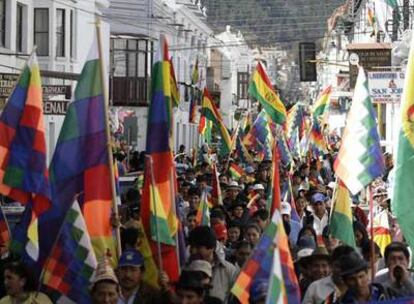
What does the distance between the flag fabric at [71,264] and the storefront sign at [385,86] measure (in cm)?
1560

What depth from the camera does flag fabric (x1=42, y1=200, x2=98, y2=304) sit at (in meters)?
8.76

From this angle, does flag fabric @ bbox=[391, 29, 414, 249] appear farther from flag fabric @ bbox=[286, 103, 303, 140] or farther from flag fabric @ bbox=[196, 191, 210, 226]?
flag fabric @ bbox=[286, 103, 303, 140]

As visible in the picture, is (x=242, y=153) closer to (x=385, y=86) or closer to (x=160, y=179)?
(x=385, y=86)

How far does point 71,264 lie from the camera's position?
880 cm

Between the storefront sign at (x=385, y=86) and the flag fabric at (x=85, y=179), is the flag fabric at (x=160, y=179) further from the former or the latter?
the storefront sign at (x=385, y=86)

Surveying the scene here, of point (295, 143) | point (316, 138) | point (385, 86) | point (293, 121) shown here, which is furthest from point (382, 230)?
point (293, 121)

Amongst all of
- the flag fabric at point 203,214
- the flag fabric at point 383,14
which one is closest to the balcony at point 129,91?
the flag fabric at point 383,14

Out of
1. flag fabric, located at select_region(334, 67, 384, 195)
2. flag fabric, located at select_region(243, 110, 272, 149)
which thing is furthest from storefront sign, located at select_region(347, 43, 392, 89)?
flag fabric, located at select_region(334, 67, 384, 195)

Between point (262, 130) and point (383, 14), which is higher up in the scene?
point (383, 14)

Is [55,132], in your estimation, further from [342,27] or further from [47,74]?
[342,27]

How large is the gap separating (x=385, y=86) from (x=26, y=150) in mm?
15124

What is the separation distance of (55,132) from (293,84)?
151 metres

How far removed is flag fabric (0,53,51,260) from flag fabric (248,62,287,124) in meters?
15.1

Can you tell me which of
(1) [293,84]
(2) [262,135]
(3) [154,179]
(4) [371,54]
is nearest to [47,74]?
(2) [262,135]
